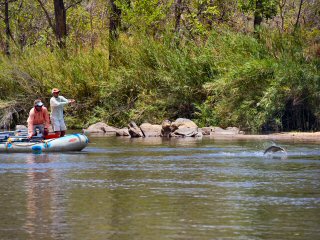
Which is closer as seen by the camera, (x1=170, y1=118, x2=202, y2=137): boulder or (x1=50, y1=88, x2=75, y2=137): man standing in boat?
(x1=50, y1=88, x2=75, y2=137): man standing in boat

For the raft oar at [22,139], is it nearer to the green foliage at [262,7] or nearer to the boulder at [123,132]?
the boulder at [123,132]

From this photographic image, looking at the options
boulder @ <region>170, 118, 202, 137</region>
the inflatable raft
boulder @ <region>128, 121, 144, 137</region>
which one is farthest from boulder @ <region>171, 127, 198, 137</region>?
the inflatable raft

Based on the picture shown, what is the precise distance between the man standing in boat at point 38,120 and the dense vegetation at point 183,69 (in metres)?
9.24

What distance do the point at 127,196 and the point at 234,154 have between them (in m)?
9.36

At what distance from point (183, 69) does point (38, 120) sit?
40.0 ft

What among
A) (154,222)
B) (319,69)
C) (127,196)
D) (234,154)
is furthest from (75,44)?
(154,222)

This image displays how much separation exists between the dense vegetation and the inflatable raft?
8.87 m

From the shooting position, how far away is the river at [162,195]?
1402 cm

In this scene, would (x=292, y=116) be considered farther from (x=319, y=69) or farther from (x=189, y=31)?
(x=189, y=31)

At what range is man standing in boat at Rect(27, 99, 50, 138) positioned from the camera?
2867 centimetres

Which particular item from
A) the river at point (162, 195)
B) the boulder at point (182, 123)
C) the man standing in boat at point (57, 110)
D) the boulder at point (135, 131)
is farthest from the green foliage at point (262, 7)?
the man standing in boat at point (57, 110)

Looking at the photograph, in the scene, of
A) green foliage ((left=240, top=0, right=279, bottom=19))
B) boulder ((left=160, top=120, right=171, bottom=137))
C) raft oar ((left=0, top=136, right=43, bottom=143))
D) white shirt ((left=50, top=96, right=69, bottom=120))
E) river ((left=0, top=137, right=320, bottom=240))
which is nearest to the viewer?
river ((left=0, top=137, right=320, bottom=240))

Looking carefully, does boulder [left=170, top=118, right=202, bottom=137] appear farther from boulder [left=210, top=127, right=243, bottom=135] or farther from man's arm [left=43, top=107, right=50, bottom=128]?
man's arm [left=43, top=107, right=50, bottom=128]

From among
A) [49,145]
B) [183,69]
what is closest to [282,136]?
[183,69]
